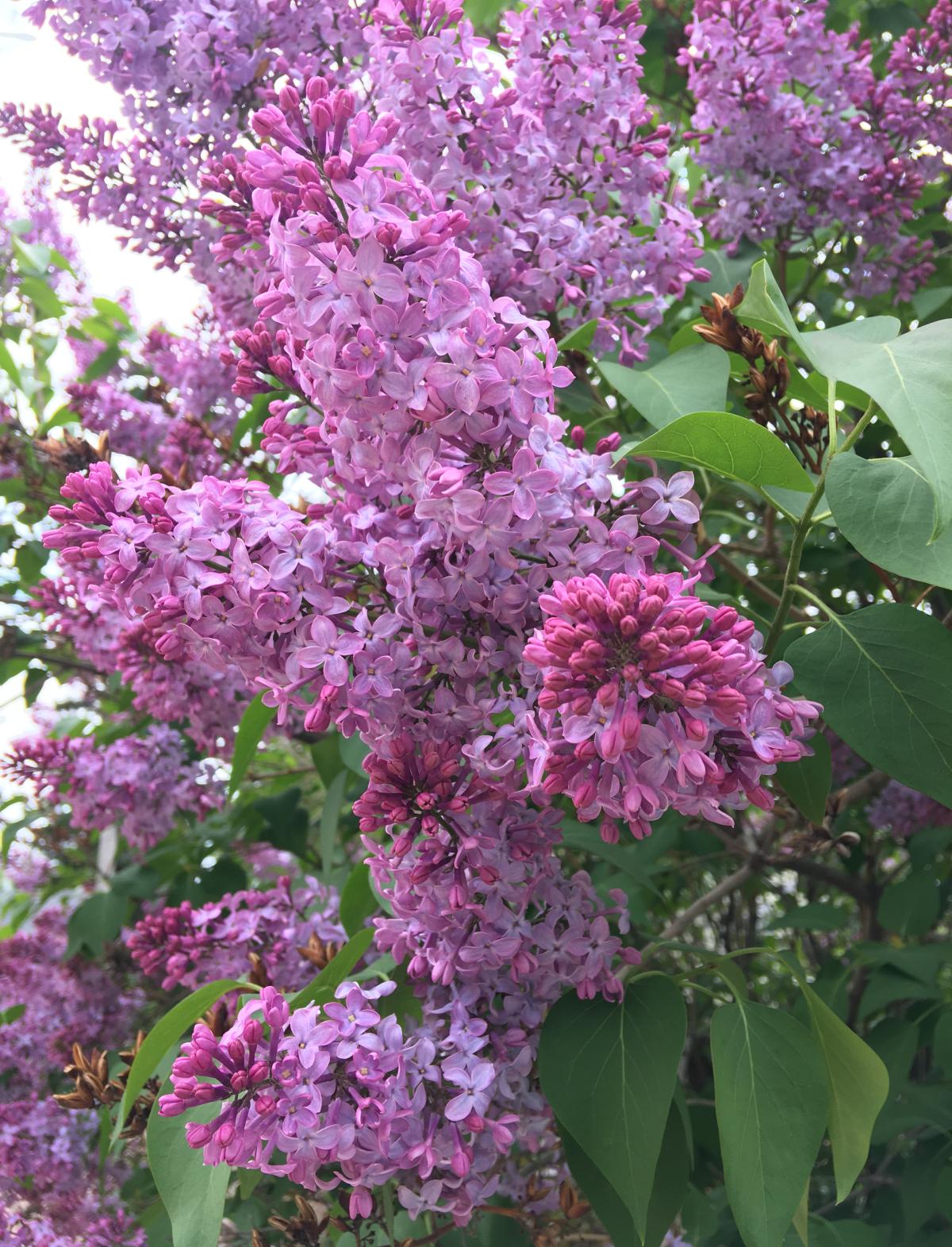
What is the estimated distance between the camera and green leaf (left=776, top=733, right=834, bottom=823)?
1170mm

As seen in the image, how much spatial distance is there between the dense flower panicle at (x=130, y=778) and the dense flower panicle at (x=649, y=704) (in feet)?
5.19

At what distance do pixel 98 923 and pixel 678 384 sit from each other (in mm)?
1859

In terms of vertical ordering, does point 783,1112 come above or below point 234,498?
below

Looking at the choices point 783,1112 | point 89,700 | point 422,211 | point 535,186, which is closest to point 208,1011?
point 783,1112

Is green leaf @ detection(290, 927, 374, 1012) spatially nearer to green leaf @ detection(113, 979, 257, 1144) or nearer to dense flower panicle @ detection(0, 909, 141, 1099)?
green leaf @ detection(113, 979, 257, 1144)

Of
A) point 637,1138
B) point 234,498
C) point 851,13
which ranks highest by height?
point 851,13

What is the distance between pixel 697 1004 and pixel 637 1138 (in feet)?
6.07

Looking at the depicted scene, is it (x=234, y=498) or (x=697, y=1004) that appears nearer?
(x=234, y=498)

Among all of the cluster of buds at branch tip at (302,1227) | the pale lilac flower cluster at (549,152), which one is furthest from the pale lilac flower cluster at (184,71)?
the cluster of buds at branch tip at (302,1227)

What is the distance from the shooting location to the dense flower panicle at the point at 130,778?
224 centimetres

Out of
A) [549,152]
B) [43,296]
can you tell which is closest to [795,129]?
[549,152]

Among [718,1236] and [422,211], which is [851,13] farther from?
[718,1236]

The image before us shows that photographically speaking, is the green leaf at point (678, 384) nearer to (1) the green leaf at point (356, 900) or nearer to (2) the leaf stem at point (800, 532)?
(2) the leaf stem at point (800, 532)

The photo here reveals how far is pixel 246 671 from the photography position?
98 cm
